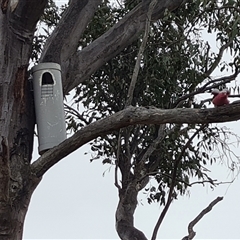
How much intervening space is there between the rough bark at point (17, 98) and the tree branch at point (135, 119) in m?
0.17

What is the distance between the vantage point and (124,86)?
6.32 metres

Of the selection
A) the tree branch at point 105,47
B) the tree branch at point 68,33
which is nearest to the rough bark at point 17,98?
the tree branch at point 68,33

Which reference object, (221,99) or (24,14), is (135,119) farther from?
(24,14)

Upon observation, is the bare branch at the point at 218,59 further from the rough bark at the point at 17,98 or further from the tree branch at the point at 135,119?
the tree branch at the point at 135,119

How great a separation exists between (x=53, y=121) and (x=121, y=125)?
0.82 metres

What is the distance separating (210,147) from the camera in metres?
6.67

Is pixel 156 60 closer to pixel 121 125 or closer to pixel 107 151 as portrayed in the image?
pixel 107 151

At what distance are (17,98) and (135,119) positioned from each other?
109 centimetres

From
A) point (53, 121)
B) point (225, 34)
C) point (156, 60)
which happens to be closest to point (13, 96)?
point (53, 121)

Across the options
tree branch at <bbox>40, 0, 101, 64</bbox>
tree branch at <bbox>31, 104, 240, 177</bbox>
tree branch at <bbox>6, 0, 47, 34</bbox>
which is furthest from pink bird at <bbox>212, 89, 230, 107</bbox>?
tree branch at <bbox>40, 0, 101, 64</bbox>

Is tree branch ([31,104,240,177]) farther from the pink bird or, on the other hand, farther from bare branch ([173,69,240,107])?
bare branch ([173,69,240,107])

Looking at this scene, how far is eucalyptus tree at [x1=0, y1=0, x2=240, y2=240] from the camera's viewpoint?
3916 mm

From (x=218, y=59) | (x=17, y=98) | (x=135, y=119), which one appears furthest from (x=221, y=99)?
(x=218, y=59)

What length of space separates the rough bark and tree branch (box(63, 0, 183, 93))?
0.59 metres
